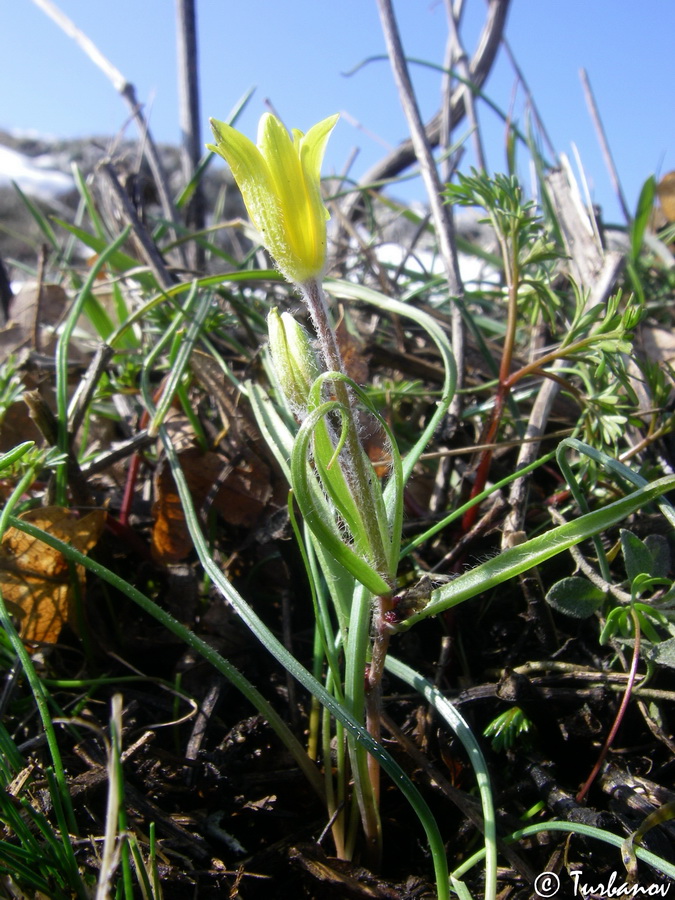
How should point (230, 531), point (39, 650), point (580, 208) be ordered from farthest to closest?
1. point (580, 208)
2. point (230, 531)
3. point (39, 650)

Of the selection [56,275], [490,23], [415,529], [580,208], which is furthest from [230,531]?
[490,23]

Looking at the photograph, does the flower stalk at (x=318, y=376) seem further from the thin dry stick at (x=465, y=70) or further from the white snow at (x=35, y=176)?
the white snow at (x=35, y=176)

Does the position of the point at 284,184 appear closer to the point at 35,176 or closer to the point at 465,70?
the point at 465,70

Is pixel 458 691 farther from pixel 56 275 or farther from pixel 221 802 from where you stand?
pixel 56 275

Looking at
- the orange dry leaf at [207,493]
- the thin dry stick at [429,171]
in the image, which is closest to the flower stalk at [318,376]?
the orange dry leaf at [207,493]

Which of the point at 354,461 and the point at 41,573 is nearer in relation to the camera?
the point at 354,461

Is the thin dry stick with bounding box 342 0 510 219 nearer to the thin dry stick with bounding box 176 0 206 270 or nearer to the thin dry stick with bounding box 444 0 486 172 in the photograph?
the thin dry stick with bounding box 444 0 486 172

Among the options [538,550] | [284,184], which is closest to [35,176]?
[284,184]
